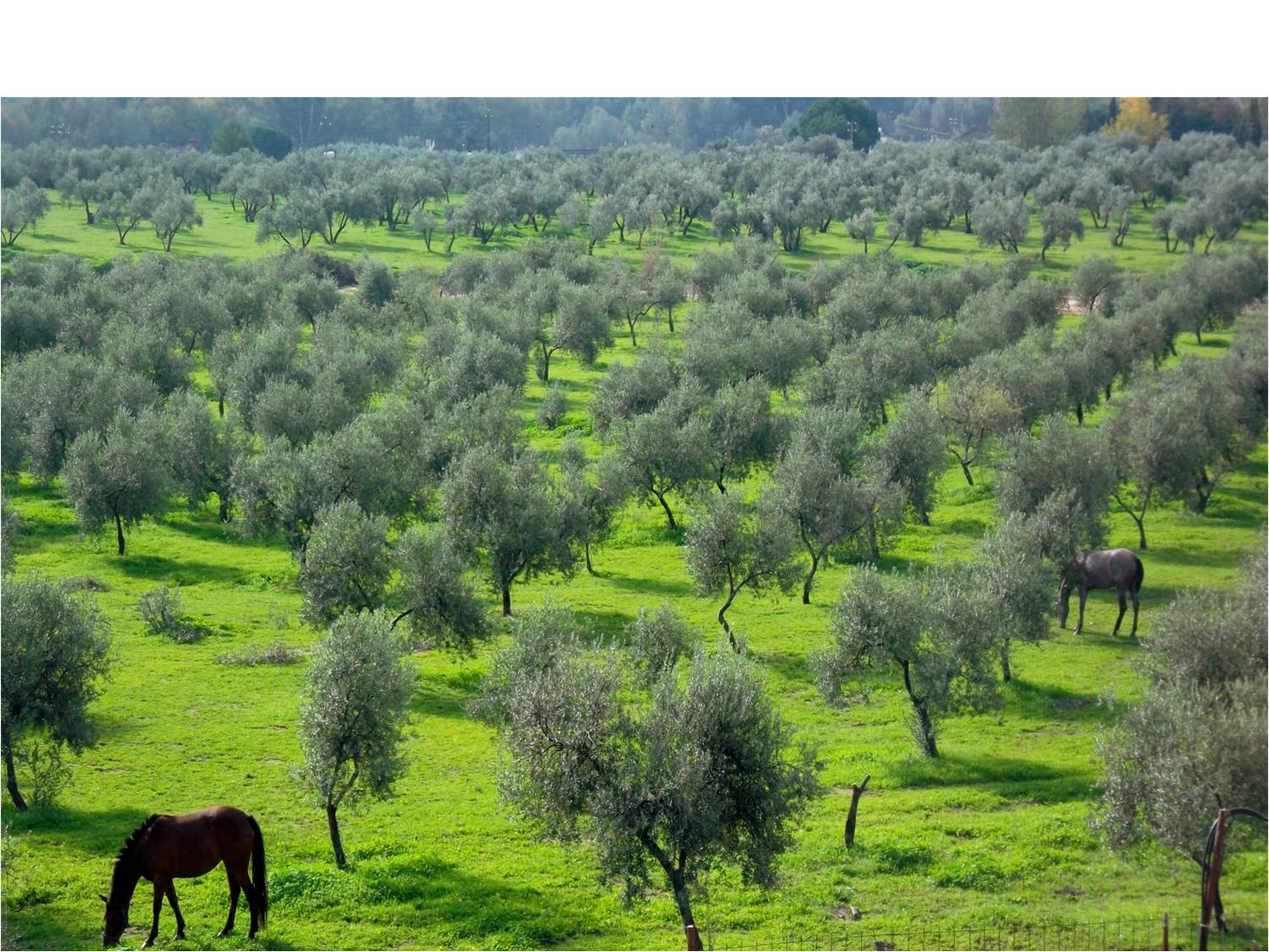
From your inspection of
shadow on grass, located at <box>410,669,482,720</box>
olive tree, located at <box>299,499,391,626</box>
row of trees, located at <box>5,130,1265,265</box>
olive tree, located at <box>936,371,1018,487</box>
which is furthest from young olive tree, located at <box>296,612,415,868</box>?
row of trees, located at <box>5,130,1265,265</box>

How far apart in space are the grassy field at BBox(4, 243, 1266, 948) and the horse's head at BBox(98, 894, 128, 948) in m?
0.83

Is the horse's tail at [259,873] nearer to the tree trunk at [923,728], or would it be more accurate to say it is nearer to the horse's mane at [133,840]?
the horse's mane at [133,840]

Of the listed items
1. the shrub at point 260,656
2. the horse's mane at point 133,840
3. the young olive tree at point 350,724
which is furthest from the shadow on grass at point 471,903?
the shrub at point 260,656

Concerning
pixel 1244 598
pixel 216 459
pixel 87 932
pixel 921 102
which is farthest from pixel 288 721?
pixel 921 102

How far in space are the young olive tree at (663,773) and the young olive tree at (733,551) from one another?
16878 millimetres

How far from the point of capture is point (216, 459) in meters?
55.1

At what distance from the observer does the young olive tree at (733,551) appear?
1636 inches

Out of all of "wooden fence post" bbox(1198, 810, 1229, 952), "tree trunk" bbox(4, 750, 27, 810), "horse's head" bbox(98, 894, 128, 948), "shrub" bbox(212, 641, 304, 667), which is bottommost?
"shrub" bbox(212, 641, 304, 667)

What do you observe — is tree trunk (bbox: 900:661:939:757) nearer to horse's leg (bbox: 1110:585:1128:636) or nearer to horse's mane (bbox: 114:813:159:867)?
horse's leg (bbox: 1110:585:1128:636)

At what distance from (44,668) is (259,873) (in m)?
9.99

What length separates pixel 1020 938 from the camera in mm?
23328

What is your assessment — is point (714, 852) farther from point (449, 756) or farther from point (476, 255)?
point (476, 255)

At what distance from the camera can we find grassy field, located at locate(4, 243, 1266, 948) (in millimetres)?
24531

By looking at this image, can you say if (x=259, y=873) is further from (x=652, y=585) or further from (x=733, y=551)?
(x=652, y=585)
